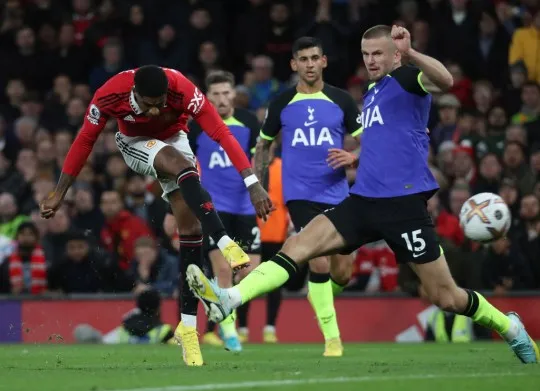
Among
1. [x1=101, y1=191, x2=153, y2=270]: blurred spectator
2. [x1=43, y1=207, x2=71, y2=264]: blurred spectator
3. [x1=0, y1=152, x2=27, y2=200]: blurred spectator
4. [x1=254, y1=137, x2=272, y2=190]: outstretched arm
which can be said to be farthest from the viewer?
[x1=0, y1=152, x2=27, y2=200]: blurred spectator

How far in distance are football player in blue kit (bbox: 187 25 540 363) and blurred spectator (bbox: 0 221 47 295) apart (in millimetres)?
7814

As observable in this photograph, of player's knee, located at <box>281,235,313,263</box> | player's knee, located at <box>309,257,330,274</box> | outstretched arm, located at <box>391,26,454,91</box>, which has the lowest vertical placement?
player's knee, located at <box>309,257,330,274</box>

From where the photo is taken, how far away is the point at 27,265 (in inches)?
671

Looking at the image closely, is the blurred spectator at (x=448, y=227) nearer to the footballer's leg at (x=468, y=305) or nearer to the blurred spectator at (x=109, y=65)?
the blurred spectator at (x=109, y=65)

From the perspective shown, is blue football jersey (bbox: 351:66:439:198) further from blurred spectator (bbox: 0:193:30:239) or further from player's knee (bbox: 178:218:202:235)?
blurred spectator (bbox: 0:193:30:239)

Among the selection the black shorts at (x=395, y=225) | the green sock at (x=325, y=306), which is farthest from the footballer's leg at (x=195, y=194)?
the green sock at (x=325, y=306)

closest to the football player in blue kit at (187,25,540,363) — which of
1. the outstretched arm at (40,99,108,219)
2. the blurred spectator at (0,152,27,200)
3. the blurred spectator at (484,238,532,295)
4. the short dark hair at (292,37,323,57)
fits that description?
the outstretched arm at (40,99,108,219)

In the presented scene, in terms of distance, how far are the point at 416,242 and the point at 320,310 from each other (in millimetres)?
2873

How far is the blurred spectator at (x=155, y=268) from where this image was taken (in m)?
16.5

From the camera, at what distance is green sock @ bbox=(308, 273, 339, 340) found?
12125 mm

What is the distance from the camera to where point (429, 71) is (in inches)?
360

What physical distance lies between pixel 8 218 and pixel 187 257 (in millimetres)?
8049

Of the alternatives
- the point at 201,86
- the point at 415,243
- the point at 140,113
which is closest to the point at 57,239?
the point at 201,86

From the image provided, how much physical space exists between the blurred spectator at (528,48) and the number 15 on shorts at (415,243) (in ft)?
31.9
